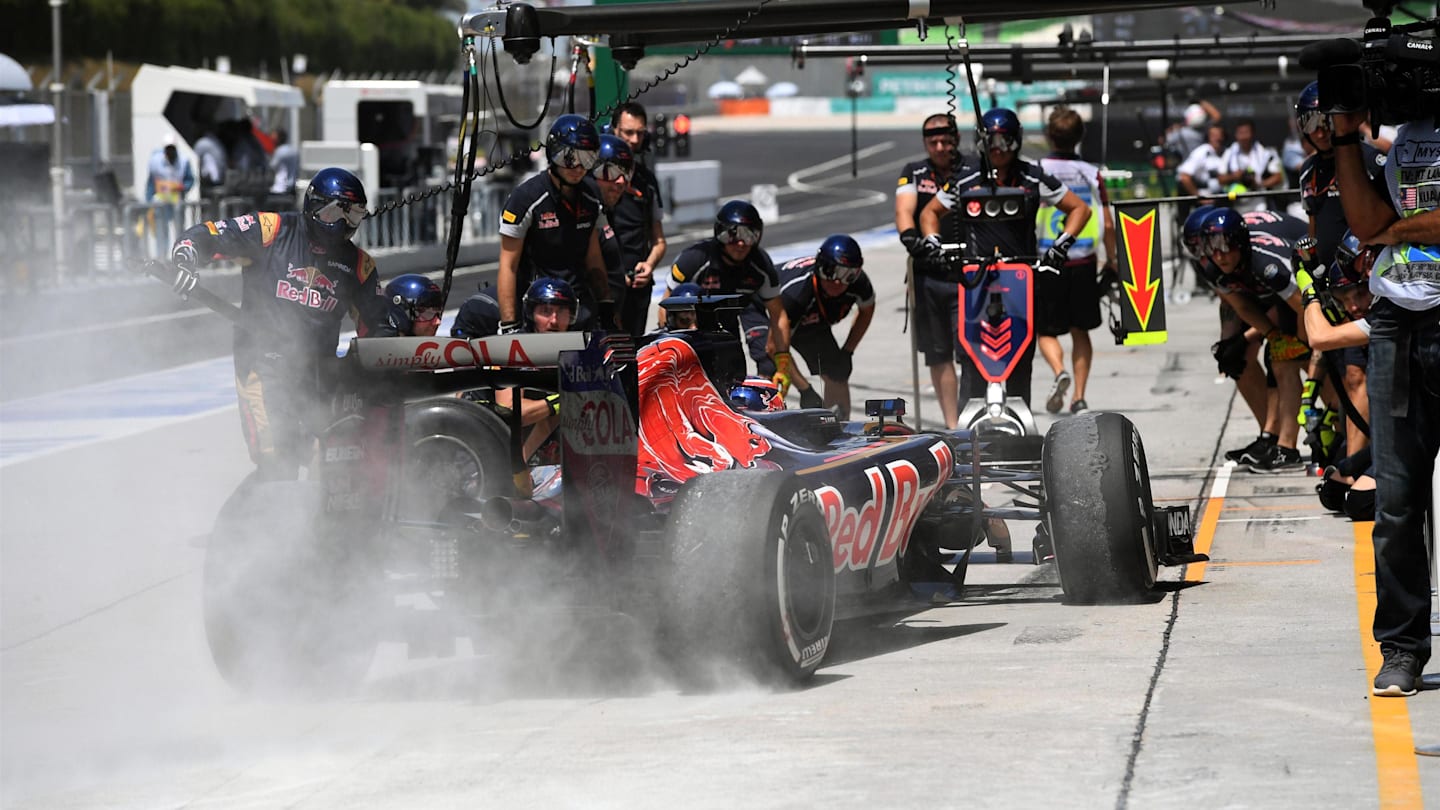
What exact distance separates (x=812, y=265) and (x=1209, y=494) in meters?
2.34

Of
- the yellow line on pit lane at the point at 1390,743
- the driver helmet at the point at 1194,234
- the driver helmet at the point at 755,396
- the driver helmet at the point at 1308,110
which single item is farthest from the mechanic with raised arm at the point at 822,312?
the yellow line on pit lane at the point at 1390,743

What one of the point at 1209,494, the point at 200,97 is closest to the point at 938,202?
the point at 1209,494

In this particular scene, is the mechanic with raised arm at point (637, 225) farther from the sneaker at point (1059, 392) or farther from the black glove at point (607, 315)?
the sneaker at point (1059, 392)

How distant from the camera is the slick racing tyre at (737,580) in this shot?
20.6ft

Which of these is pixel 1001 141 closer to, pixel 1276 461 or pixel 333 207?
pixel 1276 461

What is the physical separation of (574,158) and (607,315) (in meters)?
0.72

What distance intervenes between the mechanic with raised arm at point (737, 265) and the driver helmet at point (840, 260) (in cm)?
26

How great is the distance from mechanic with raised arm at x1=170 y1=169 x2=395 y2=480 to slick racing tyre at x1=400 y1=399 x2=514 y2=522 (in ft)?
6.79

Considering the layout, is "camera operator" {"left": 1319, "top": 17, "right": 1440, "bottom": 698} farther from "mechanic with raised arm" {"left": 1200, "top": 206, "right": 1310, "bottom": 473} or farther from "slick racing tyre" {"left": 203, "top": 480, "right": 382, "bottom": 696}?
"mechanic with raised arm" {"left": 1200, "top": 206, "right": 1310, "bottom": 473}

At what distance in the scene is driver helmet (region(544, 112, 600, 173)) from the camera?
944 cm

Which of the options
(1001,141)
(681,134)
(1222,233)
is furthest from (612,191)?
(681,134)

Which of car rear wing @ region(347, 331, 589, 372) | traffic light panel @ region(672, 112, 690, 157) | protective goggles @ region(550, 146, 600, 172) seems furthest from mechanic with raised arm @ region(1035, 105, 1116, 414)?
traffic light panel @ region(672, 112, 690, 157)

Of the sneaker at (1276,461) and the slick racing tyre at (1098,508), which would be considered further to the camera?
the sneaker at (1276,461)

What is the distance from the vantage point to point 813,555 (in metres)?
6.72
